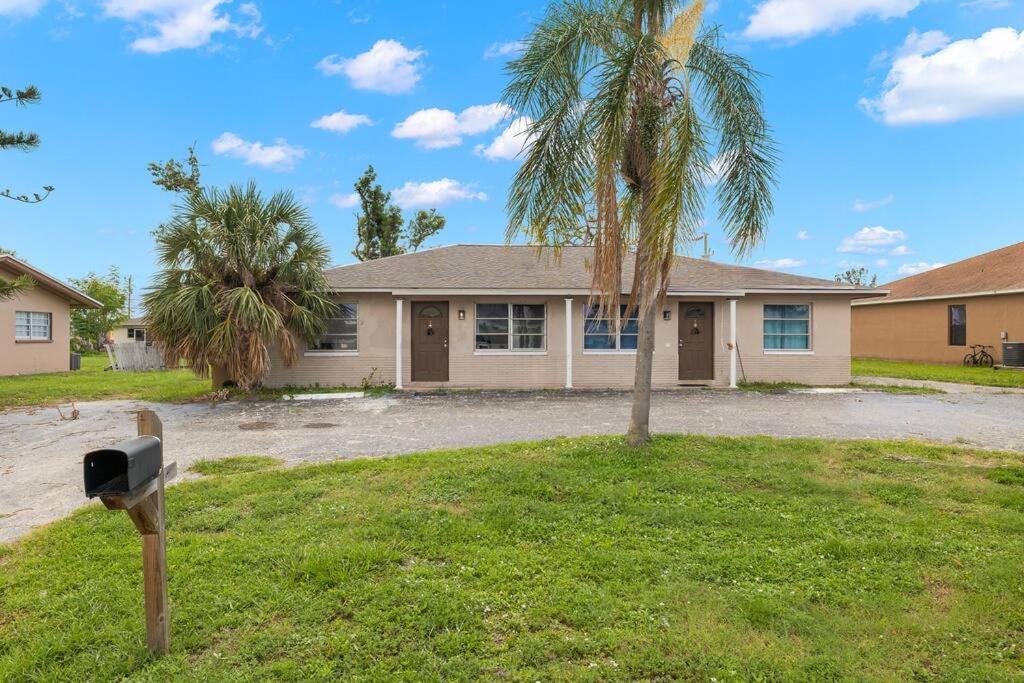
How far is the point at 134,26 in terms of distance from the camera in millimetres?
14078

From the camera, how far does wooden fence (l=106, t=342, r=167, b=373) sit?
826 inches

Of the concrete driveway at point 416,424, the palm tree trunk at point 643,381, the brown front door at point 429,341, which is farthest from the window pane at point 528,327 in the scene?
the palm tree trunk at point 643,381

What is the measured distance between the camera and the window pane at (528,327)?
14586 mm

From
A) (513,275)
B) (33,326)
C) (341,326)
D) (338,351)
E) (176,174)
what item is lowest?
(338,351)

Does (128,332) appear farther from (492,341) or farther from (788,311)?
(788,311)

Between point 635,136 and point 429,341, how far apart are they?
30.2ft

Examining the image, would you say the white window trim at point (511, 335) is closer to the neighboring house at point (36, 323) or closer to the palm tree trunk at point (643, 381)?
the palm tree trunk at point (643, 381)

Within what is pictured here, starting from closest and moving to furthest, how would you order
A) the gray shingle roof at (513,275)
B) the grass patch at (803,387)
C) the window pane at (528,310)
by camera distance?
the grass patch at (803,387) < the gray shingle roof at (513,275) < the window pane at (528,310)

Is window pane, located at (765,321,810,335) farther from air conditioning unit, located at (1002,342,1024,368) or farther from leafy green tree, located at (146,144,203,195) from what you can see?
leafy green tree, located at (146,144,203,195)

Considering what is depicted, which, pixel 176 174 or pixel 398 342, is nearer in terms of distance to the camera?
pixel 398 342

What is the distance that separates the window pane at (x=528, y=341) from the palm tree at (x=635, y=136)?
7.86 metres

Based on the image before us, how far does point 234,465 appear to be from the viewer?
6.36 metres

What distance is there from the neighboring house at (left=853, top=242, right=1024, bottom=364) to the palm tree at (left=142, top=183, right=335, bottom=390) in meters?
19.6

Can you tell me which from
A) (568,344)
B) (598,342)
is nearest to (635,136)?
(568,344)
